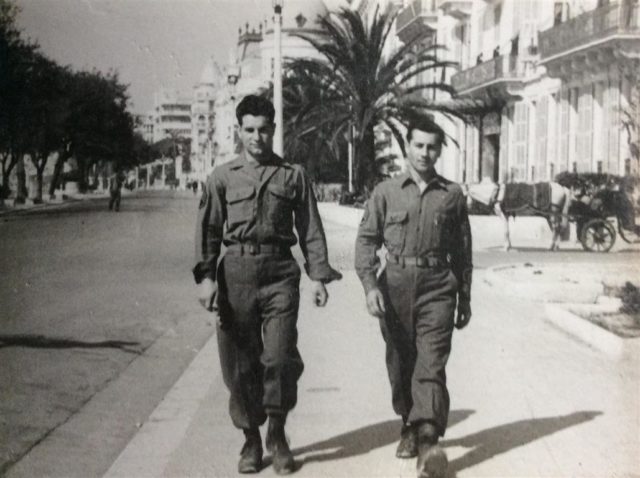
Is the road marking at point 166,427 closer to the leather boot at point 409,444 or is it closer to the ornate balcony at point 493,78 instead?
the leather boot at point 409,444

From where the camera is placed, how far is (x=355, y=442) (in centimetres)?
537

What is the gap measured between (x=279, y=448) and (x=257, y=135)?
4.64ft

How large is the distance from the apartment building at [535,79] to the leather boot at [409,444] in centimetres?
955

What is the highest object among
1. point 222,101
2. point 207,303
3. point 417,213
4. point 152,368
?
point 222,101

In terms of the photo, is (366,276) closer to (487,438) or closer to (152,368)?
(487,438)

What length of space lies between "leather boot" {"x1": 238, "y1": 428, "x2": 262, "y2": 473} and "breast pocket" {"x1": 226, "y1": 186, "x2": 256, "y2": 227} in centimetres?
96

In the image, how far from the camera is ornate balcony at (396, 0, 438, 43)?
59.6 ft

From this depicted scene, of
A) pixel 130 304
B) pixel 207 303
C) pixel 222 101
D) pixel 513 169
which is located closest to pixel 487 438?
pixel 207 303

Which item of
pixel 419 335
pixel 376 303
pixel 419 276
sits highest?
pixel 419 276

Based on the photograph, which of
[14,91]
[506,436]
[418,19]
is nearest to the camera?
[506,436]

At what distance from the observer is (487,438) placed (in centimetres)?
545

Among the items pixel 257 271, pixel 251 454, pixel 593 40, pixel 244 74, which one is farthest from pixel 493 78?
pixel 251 454

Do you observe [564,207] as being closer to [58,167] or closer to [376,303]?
[376,303]

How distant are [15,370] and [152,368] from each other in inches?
38.9
